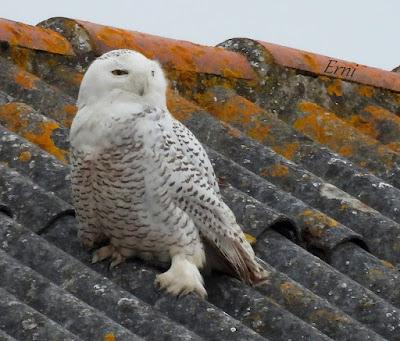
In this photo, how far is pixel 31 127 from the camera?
6.50 meters

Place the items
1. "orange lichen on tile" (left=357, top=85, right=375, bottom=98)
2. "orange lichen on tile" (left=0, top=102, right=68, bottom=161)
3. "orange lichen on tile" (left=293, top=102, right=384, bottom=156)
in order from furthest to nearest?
1. "orange lichen on tile" (left=357, top=85, right=375, bottom=98)
2. "orange lichen on tile" (left=293, top=102, right=384, bottom=156)
3. "orange lichen on tile" (left=0, top=102, right=68, bottom=161)

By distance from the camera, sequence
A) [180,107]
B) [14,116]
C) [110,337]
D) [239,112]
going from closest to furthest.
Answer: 1. [110,337]
2. [14,116]
3. [180,107]
4. [239,112]

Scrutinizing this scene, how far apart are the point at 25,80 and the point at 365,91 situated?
6.38 ft

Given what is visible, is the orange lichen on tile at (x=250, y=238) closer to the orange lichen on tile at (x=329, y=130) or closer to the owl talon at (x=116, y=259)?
the owl talon at (x=116, y=259)

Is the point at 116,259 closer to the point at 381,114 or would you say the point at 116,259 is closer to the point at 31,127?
the point at 31,127

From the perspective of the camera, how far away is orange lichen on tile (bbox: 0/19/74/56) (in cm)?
723

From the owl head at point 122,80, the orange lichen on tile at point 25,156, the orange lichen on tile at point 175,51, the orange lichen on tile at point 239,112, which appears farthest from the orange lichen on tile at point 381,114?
the owl head at point 122,80

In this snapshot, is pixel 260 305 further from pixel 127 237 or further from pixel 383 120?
pixel 383 120

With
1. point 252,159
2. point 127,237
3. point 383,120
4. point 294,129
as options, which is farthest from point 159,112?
point 383,120

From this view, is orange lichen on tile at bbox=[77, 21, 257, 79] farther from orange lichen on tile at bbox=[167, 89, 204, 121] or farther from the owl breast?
the owl breast

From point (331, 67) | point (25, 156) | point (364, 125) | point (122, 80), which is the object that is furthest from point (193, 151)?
point (331, 67)

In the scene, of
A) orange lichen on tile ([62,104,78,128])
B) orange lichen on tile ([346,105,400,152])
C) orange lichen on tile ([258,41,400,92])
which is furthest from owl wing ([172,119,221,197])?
orange lichen on tile ([258,41,400,92])

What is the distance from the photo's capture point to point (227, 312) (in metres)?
5.62

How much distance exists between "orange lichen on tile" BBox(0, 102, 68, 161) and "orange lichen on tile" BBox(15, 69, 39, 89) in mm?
331
